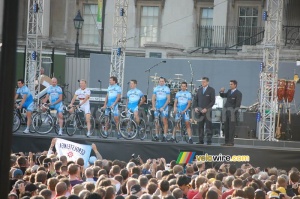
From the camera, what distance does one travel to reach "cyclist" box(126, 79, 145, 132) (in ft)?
75.8

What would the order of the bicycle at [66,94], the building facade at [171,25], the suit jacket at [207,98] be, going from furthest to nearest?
the building facade at [171,25]
the bicycle at [66,94]
the suit jacket at [207,98]

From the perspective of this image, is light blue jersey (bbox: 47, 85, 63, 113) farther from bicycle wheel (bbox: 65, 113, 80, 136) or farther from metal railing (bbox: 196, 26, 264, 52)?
metal railing (bbox: 196, 26, 264, 52)

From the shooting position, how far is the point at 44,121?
79.3 ft

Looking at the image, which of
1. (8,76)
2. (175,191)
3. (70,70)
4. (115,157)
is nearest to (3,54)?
(8,76)

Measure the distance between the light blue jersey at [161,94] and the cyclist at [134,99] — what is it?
0.46 meters

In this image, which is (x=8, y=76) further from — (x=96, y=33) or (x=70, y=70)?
(x=96, y=33)

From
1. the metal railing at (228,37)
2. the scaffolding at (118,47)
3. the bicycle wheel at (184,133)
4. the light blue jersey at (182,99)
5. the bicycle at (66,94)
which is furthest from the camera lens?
the metal railing at (228,37)

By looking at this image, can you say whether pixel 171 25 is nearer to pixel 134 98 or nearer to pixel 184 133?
pixel 184 133

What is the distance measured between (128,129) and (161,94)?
1501 millimetres

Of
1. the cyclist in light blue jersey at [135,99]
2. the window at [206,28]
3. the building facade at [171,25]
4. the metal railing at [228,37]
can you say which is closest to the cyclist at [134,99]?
the cyclist in light blue jersey at [135,99]

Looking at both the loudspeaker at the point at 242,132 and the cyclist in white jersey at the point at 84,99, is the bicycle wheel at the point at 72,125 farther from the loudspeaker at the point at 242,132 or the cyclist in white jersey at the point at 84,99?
the loudspeaker at the point at 242,132

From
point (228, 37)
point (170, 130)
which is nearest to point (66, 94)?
point (228, 37)

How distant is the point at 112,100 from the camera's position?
23500 mm

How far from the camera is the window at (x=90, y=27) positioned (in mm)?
44375
